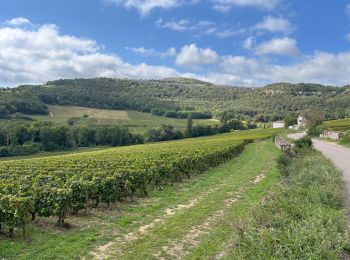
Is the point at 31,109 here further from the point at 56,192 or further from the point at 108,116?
the point at 56,192

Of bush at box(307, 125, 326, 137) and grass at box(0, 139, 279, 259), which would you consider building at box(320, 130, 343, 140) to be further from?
grass at box(0, 139, 279, 259)

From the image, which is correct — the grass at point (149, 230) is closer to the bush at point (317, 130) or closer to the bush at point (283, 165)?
the bush at point (283, 165)

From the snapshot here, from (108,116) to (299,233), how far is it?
439 ft

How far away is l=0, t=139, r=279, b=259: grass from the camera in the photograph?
10.2 metres

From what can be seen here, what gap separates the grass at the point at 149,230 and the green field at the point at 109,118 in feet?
320

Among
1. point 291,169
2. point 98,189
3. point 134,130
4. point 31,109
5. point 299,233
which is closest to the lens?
point 299,233

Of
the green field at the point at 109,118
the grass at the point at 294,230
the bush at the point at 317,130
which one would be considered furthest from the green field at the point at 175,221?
the green field at the point at 109,118

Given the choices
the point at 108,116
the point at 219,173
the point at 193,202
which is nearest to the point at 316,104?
the point at 108,116

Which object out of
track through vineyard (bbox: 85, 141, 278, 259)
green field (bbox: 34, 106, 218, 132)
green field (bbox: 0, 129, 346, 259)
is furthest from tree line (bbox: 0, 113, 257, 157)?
track through vineyard (bbox: 85, 141, 278, 259)

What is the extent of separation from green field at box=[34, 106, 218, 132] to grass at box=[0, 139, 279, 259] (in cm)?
9746

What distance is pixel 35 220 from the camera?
13094mm

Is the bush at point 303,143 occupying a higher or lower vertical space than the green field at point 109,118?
lower

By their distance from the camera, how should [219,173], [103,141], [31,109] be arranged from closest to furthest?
[219,173] < [103,141] < [31,109]

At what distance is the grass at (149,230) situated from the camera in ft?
33.4
